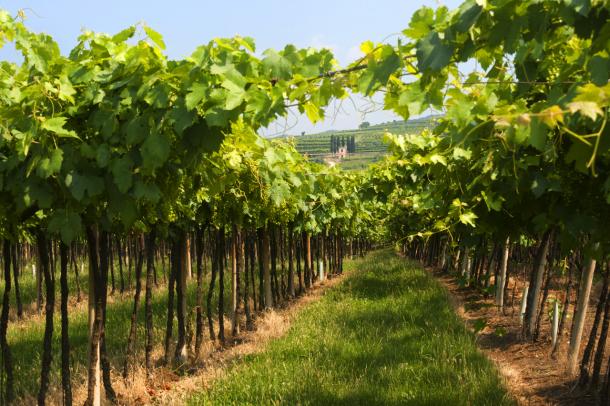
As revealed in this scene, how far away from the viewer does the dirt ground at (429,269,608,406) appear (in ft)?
18.5

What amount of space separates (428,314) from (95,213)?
24.1ft

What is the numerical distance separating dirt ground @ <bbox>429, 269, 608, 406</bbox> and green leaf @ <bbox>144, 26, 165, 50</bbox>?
4.29 meters

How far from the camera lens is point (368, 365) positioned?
20.4 feet

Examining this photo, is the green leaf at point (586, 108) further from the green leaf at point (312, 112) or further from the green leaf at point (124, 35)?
the green leaf at point (124, 35)

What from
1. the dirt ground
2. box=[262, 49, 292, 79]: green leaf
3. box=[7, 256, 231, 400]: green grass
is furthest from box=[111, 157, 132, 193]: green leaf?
box=[7, 256, 231, 400]: green grass

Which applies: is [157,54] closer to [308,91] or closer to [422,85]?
[308,91]

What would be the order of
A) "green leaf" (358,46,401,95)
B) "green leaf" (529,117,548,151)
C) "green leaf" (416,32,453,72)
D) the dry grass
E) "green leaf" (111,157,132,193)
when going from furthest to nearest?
the dry grass, "green leaf" (111,157,132,193), "green leaf" (358,46,401,95), "green leaf" (416,32,453,72), "green leaf" (529,117,548,151)

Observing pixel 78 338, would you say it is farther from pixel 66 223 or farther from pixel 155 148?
pixel 155 148

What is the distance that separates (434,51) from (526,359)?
22.9 feet

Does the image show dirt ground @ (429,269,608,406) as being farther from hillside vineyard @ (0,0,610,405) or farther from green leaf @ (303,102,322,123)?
green leaf @ (303,102,322,123)

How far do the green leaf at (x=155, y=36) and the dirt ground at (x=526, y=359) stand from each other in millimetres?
4292

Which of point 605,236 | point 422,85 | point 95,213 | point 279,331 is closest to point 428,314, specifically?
point 279,331

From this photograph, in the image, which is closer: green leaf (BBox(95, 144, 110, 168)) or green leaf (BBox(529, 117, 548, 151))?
green leaf (BBox(529, 117, 548, 151))

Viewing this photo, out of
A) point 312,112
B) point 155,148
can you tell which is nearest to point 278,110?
point 312,112
